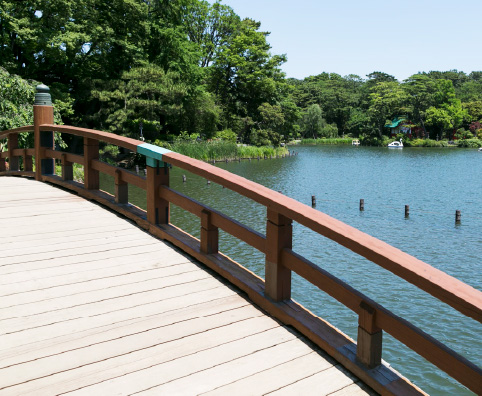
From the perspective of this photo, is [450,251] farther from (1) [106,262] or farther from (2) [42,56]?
(2) [42,56]

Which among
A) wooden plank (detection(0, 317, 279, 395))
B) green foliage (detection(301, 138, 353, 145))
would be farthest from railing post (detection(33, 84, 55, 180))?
green foliage (detection(301, 138, 353, 145))

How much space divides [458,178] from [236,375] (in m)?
35.8

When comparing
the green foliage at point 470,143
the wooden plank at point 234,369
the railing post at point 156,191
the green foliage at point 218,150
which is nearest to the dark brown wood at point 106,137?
the railing post at point 156,191

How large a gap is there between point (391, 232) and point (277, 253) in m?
15.5

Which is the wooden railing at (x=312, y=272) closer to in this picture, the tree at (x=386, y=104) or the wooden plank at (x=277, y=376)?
the wooden plank at (x=277, y=376)

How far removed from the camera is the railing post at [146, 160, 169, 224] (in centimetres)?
448

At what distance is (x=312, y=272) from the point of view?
289cm

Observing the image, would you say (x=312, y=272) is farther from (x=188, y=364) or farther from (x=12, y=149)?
(x=12, y=149)

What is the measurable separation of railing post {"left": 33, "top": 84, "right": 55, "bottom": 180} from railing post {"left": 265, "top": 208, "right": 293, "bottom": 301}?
5.06 metres

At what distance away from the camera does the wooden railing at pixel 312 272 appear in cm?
215

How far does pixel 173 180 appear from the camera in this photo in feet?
100

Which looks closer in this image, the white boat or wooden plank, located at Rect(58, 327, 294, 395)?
wooden plank, located at Rect(58, 327, 294, 395)

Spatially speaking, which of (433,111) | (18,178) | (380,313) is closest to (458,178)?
(18,178)

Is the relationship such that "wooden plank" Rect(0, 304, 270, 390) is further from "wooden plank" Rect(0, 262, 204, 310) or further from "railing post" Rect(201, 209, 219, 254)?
"railing post" Rect(201, 209, 219, 254)
